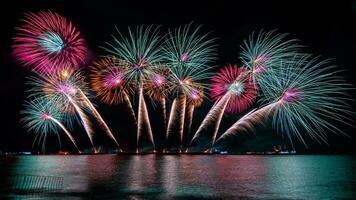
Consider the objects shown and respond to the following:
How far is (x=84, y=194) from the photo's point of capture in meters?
44.8

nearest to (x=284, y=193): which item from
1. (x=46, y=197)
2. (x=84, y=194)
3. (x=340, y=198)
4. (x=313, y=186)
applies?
(x=340, y=198)

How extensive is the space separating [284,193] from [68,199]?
23519mm

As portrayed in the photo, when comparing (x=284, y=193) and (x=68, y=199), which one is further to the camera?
(x=284, y=193)

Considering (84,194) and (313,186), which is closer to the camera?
(84,194)

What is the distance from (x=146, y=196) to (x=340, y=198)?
65.1 feet

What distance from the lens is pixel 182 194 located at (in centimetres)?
4725

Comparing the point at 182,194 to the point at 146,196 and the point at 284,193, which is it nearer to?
the point at 146,196

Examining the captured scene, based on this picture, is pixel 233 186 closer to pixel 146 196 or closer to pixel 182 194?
pixel 182 194

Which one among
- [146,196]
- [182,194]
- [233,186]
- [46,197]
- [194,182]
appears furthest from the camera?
[194,182]

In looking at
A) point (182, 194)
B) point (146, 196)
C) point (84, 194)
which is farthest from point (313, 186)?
point (84, 194)

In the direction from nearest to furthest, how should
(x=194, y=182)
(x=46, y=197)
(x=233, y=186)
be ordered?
(x=46, y=197), (x=233, y=186), (x=194, y=182)

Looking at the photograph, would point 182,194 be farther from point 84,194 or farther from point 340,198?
point 340,198

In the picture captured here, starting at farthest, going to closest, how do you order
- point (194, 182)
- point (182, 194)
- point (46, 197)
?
point (194, 182) < point (182, 194) < point (46, 197)

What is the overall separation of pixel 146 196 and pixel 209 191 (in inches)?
342
